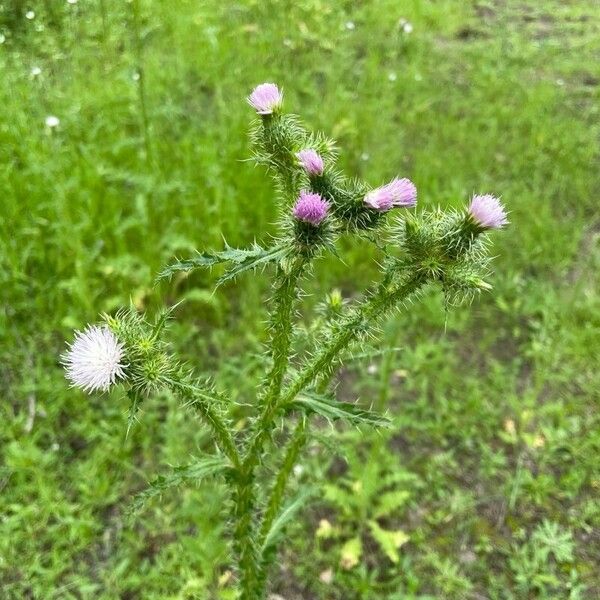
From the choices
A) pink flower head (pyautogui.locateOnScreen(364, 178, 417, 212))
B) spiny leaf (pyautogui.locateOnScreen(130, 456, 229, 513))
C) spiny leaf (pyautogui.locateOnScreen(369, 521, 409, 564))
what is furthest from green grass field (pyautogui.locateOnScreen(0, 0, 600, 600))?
pink flower head (pyautogui.locateOnScreen(364, 178, 417, 212))

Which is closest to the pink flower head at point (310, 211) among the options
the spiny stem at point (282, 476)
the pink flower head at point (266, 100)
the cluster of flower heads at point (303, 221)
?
the cluster of flower heads at point (303, 221)

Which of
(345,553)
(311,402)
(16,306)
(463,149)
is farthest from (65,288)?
(463,149)

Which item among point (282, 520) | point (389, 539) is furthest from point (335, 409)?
point (389, 539)

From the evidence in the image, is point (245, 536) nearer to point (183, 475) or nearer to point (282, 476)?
point (282, 476)

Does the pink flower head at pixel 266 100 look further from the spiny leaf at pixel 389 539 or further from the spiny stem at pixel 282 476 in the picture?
the spiny leaf at pixel 389 539

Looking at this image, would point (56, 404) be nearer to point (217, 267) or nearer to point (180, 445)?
point (180, 445)

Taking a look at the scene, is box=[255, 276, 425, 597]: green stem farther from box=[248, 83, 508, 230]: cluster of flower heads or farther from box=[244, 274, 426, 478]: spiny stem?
box=[248, 83, 508, 230]: cluster of flower heads
